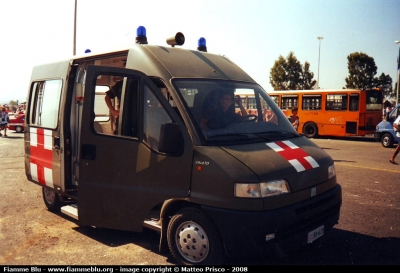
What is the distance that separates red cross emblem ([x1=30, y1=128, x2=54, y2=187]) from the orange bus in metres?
17.4

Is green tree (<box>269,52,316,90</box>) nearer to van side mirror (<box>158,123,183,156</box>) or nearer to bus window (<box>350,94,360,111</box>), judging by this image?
bus window (<box>350,94,360,111</box>)

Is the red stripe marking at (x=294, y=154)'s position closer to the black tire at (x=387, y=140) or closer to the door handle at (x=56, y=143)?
the door handle at (x=56, y=143)

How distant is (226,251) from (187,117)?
1.47 metres

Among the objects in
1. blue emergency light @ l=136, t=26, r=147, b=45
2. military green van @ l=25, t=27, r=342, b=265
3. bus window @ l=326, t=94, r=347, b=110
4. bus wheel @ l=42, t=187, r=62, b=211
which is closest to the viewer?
military green van @ l=25, t=27, r=342, b=265

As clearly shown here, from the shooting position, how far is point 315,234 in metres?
4.29

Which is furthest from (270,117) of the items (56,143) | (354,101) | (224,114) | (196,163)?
(354,101)

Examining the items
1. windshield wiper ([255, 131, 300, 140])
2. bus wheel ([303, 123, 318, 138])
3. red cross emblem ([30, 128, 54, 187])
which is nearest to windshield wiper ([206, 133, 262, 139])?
windshield wiper ([255, 131, 300, 140])

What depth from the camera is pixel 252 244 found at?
382 centimetres

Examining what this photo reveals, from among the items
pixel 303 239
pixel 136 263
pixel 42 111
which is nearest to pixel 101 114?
pixel 42 111

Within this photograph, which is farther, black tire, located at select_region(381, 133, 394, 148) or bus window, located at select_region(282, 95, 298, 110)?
bus window, located at select_region(282, 95, 298, 110)

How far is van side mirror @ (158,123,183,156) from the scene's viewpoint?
4078 millimetres

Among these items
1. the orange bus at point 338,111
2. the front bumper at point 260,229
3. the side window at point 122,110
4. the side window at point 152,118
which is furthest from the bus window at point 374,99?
the side window at point 152,118

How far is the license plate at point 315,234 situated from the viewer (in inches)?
165

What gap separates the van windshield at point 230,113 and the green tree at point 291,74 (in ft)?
143
